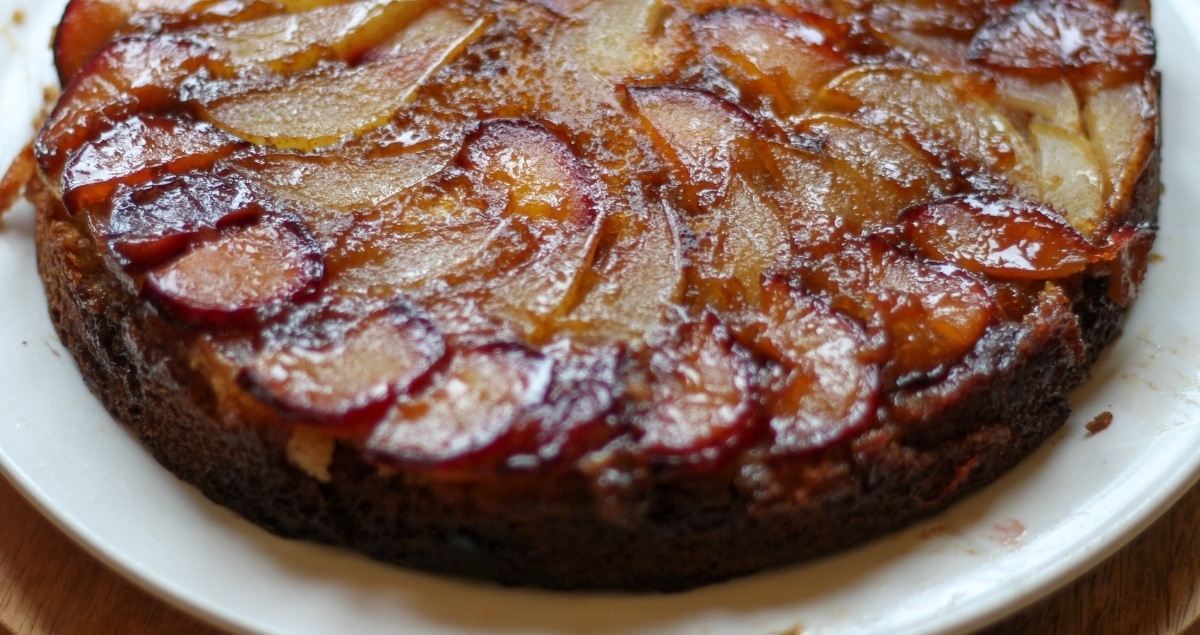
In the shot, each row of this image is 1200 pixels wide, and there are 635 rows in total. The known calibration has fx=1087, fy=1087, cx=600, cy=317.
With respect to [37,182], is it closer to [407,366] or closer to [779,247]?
[407,366]

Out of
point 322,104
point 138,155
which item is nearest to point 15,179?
point 138,155

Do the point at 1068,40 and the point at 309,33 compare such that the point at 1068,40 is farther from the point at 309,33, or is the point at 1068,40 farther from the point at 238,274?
the point at 238,274

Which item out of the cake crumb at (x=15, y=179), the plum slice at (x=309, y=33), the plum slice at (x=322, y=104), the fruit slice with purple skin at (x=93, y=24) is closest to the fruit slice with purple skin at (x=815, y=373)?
the plum slice at (x=322, y=104)

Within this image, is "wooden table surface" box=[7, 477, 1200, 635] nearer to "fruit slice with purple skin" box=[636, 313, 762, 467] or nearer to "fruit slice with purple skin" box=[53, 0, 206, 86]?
"fruit slice with purple skin" box=[636, 313, 762, 467]

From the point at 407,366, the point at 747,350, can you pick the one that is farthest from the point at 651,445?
the point at 407,366

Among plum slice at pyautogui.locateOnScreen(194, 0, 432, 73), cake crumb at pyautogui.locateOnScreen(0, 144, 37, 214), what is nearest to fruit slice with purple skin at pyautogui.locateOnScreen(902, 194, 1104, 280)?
plum slice at pyautogui.locateOnScreen(194, 0, 432, 73)

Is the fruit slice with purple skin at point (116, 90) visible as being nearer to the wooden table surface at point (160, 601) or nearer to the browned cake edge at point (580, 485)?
the browned cake edge at point (580, 485)
